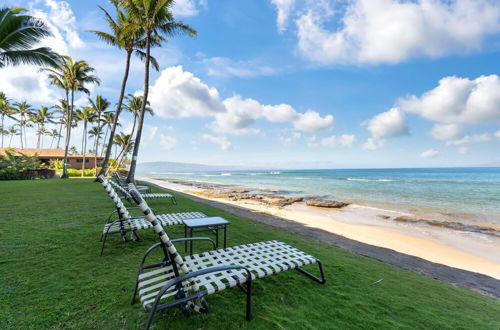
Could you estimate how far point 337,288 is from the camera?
288 cm

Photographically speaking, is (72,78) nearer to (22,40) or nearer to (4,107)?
(22,40)

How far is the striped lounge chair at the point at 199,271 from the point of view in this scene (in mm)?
1820

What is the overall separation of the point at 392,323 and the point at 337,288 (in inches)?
28.1

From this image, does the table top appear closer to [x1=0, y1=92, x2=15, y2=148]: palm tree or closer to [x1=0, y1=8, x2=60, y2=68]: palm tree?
[x1=0, y1=8, x2=60, y2=68]: palm tree

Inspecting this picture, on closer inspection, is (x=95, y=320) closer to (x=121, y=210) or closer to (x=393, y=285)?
(x=121, y=210)

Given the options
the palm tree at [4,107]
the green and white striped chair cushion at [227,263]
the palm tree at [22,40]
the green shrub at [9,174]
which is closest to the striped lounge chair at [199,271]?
the green and white striped chair cushion at [227,263]

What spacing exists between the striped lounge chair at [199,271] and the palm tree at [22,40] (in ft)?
36.3

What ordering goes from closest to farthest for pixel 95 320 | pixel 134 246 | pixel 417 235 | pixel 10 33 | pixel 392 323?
pixel 95 320 → pixel 392 323 → pixel 134 246 → pixel 10 33 → pixel 417 235

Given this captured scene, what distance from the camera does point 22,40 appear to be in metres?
8.66

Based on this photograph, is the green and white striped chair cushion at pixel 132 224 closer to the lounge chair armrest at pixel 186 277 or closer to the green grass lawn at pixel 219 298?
the green grass lawn at pixel 219 298

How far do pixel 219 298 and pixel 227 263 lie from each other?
394 mm

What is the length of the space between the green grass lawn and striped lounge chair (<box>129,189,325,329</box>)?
19cm

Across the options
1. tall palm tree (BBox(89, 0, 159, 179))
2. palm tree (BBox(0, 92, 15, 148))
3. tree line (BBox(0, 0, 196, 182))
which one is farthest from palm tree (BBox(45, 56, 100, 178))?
palm tree (BBox(0, 92, 15, 148))

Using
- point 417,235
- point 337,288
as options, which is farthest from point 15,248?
point 417,235
